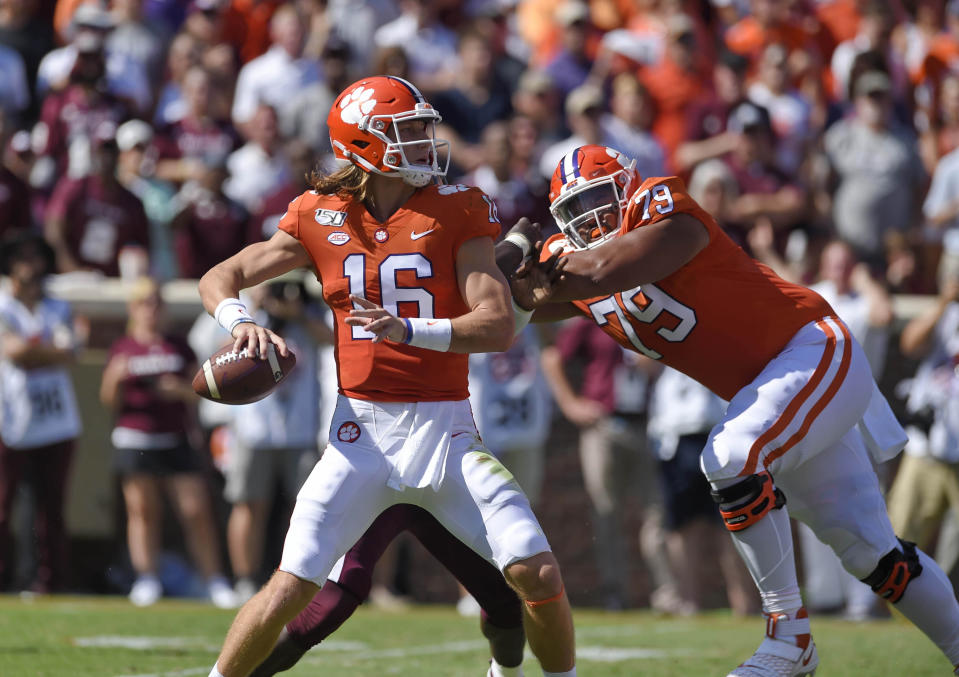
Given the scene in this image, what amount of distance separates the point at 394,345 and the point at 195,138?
19.9 ft

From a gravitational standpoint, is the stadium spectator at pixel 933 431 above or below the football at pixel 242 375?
below

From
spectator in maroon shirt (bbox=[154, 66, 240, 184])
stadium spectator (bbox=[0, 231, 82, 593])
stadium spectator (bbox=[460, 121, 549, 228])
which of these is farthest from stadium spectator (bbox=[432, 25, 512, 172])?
stadium spectator (bbox=[0, 231, 82, 593])

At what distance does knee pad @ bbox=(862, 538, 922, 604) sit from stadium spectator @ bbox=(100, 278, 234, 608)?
494cm

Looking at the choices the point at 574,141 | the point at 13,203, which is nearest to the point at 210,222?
the point at 13,203

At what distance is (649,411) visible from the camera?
371 inches

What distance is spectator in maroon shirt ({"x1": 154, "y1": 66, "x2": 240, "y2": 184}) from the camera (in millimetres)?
10289

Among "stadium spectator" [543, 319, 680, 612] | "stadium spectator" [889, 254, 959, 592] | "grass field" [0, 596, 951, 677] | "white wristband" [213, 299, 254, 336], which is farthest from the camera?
"stadium spectator" [543, 319, 680, 612]

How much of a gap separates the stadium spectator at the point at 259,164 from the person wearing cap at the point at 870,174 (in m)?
3.96

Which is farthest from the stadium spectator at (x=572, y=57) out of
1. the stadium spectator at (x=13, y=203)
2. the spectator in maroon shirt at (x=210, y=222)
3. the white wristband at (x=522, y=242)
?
the white wristband at (x=522, y=242)

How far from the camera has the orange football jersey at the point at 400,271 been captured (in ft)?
15.6

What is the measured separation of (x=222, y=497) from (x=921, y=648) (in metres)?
4.98

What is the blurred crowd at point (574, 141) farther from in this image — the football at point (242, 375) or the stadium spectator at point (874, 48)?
the football at point (242, 375)

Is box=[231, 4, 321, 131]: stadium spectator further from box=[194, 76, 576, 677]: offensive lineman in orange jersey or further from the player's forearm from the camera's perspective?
the player's forearm

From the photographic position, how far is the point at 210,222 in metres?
9.74
